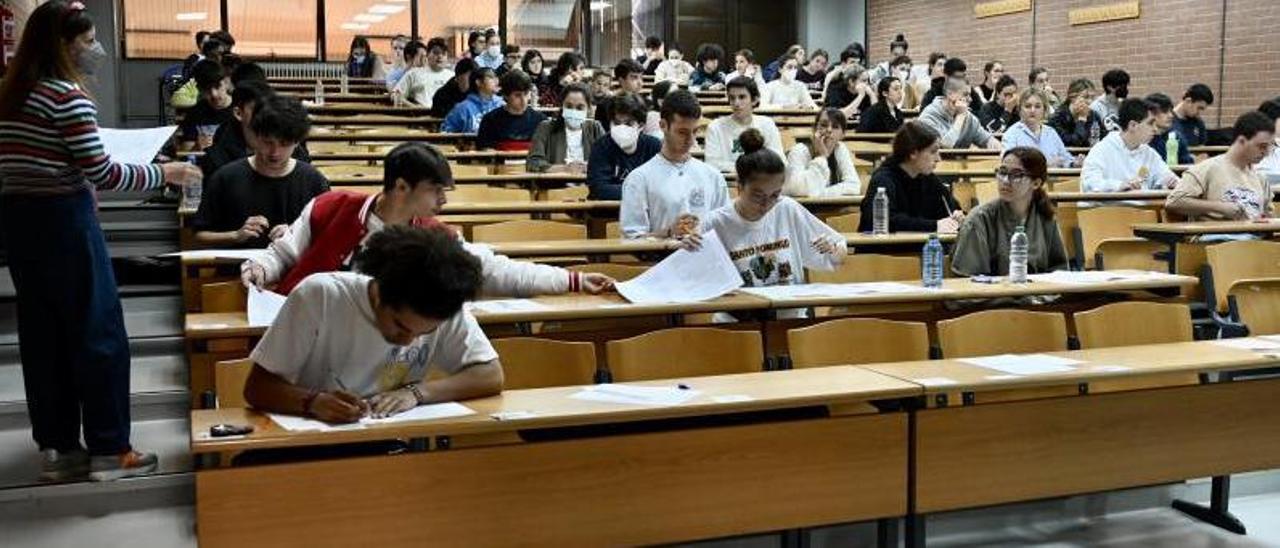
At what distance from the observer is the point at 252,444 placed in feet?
9.02

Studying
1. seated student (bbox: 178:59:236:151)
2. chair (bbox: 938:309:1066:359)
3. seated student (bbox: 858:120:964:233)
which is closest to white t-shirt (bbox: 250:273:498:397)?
chair (bbox: 938:309:1066:359)

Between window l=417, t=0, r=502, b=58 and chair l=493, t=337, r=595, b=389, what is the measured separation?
50.3ft

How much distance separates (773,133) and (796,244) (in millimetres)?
3259

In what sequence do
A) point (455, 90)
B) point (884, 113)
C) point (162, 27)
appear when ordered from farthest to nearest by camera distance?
1. point (162, 27)
2. point (884, 113)
3. point (455, 90)

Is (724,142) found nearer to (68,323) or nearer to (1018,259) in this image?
(1018,259)

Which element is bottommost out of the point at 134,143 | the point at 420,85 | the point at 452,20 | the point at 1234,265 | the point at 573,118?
the point at 1234,265

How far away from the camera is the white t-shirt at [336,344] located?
2984mm

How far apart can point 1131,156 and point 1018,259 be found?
3.83m

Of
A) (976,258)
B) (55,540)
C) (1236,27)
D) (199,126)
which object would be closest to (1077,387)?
(976,258)

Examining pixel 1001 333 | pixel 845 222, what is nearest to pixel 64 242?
pixel 1001 333

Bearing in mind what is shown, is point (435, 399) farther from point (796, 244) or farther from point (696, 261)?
point (796, 244)

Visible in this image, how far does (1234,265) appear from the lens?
5.95 meters

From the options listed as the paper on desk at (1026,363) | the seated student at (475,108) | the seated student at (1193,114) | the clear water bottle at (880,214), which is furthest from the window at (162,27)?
the paper on desk at (1026,363)

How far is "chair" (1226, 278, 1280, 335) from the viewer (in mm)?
5066
